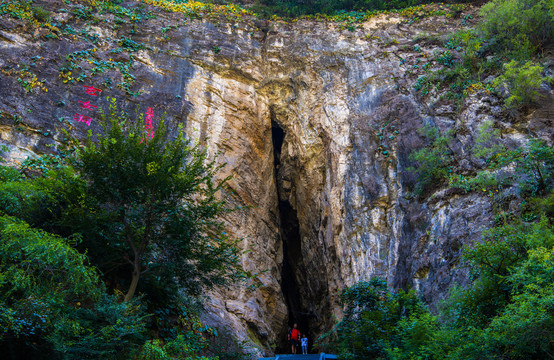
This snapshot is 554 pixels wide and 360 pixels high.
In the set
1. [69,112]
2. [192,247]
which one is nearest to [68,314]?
[192,247]

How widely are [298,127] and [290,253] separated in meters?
5.72

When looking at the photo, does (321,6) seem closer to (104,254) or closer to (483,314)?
(104,254)

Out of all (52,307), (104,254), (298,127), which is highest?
(298,127)

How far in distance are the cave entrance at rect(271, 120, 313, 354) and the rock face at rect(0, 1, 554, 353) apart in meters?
0.07

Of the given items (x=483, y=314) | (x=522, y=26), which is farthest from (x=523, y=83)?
(x=483, y=314)

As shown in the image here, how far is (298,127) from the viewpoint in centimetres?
1678

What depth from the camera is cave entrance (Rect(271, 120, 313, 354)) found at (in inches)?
719

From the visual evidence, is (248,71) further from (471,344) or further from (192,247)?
(471,344)

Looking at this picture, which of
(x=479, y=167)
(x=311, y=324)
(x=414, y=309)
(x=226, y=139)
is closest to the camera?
(x=414, y=309)

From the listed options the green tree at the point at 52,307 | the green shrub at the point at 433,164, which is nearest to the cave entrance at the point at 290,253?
the green shrub at the point at 433,164

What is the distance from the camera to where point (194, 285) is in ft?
31.2

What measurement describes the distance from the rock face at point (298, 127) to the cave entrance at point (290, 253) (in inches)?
2.6

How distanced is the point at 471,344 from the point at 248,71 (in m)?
13.5

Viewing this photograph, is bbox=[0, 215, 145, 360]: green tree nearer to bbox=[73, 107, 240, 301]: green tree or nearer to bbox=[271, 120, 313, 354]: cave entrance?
bbox=[73, 107, 240, 301]: green tree
